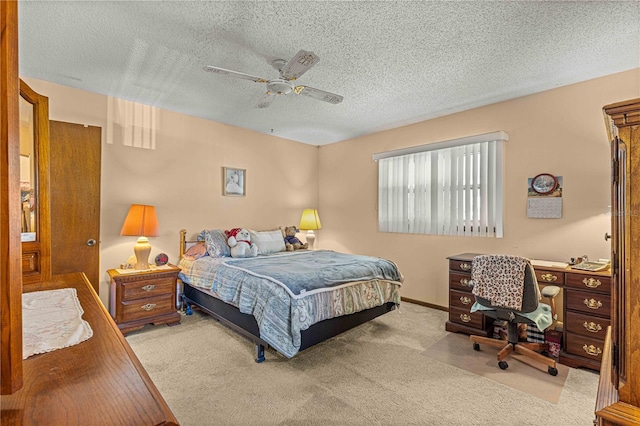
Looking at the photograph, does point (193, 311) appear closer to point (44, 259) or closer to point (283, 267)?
point (283, 267)

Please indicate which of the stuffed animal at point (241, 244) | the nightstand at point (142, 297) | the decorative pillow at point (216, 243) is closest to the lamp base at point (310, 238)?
the stuffed animal at point (241, 244)

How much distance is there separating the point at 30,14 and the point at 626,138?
124 inches

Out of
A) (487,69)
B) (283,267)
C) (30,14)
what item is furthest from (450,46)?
(30,14)

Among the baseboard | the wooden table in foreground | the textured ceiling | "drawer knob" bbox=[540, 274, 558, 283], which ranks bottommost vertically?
the baseboard

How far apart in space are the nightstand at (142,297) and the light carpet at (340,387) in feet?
0.63

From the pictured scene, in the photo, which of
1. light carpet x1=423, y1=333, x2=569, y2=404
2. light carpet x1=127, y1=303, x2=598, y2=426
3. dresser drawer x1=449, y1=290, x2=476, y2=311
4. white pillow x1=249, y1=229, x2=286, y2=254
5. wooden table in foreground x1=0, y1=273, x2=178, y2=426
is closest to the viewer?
wooden table in foreground x1=0, y1=273, x2=178, y2=426

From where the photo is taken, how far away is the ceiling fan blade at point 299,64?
194cm

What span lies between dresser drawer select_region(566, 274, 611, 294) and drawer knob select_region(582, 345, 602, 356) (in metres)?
0.47

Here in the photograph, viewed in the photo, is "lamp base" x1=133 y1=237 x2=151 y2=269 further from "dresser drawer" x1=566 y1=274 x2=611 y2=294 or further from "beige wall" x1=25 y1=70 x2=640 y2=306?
"dresser drawer" x1=566 y1=274 x2=611 y2=294

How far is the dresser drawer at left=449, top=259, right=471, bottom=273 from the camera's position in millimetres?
3195

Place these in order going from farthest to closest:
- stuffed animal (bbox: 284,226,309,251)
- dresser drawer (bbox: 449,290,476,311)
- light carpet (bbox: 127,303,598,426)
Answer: stuffed animal (bbox: 284,226,309,251) < dresser drawer (bbox: 449,290,476,311) < light carpet (bbox: 127,303,598,426)

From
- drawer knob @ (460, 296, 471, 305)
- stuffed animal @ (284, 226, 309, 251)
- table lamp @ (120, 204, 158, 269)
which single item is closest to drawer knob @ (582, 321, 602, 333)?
drawer knob @ (460, 296, 471, 305)

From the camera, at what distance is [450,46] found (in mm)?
2381

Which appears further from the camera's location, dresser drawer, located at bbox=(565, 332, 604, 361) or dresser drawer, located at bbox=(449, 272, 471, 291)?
dresser drawer, located at bbox=(449, 272, 471, 291)
